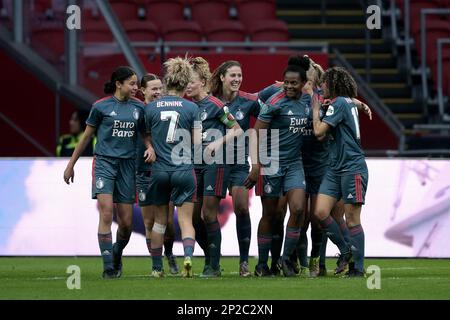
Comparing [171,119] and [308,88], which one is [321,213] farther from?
[171,119]

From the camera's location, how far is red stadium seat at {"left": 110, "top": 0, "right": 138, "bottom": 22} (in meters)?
23.7

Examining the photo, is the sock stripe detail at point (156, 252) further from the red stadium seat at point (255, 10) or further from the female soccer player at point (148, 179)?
the red stadium seat at point (255, 10)

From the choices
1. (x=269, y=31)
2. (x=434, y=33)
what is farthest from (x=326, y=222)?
(x=434, y=33)

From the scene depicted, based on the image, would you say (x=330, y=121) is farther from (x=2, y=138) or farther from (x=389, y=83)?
(x=389, y=83)

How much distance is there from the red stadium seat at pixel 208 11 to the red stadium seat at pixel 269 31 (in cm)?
95

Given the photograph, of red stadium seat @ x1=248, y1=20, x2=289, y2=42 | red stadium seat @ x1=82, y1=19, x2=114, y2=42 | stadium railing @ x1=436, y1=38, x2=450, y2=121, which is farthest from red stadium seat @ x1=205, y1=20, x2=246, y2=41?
red stadium seat @ x1=82, y1=19, x2=114, y2=42

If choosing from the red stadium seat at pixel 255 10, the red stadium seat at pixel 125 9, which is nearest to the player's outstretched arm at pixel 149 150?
the red stadium seat at pixel 125 9

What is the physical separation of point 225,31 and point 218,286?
11.7 m

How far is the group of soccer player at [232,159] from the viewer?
13.0m
